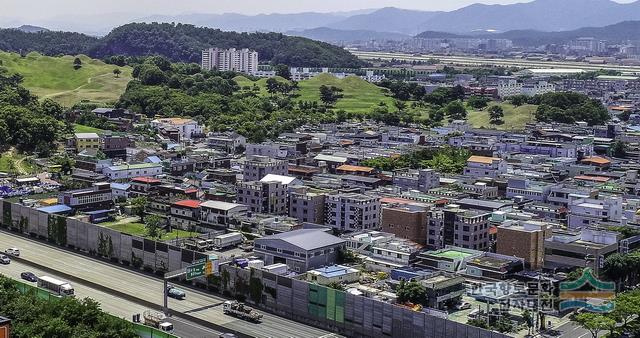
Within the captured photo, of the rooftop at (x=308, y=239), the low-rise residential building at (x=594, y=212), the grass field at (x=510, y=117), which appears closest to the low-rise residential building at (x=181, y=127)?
the grass field at (x=510, y=117)

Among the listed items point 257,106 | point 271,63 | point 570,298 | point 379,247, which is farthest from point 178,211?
point 271,63

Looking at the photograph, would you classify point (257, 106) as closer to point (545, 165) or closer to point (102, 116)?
point (102, 116)

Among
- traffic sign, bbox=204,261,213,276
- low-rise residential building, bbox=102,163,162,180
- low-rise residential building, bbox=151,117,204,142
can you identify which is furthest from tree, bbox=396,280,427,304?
low-rise residential building, bbox=151,117,204,142

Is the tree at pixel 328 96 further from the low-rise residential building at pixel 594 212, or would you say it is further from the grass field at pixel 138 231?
the low-rise residential building at pixel 594 212

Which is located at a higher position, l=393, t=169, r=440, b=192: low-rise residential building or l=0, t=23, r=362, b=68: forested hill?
l=0, t=23, r=362, b=68: forested hill

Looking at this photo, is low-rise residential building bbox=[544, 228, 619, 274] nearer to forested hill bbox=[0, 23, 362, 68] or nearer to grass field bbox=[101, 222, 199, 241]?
grass field bbox=[101, 222, 199, 241]

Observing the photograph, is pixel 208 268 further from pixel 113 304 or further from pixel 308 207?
pixel 308 207

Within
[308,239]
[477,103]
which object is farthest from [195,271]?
[477,103]

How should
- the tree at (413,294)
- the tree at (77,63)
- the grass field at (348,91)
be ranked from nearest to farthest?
the tree at (413,294)
the grass field at (348,91)
the tree at (77,63)
